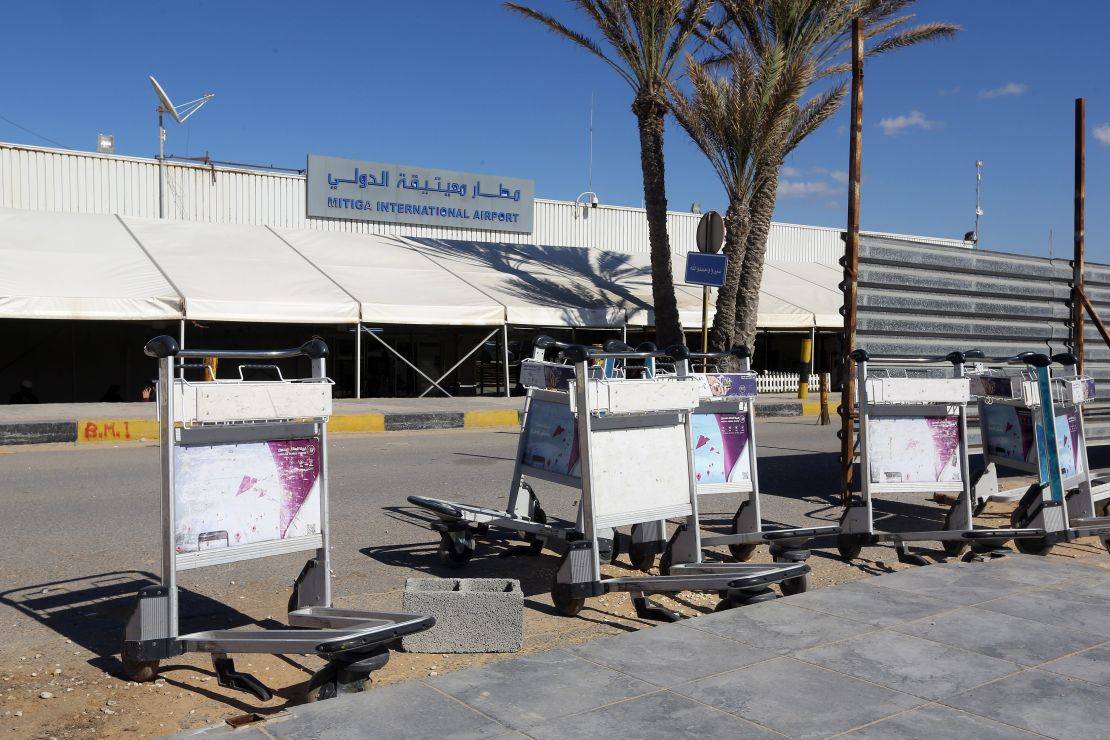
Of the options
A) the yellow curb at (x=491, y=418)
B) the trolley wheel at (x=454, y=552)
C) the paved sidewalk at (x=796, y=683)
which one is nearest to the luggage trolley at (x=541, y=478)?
the trolley wheel at (x=454, y=552)

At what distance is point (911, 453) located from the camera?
7.19m

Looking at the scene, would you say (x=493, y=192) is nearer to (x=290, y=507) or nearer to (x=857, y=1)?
(x=857, y=1)

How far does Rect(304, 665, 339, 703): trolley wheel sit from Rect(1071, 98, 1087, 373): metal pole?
888 centimetres

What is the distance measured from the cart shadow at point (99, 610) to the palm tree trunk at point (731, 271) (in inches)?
→ 599

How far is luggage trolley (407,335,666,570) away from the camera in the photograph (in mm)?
6449

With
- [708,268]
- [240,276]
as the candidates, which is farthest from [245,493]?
[240,276]

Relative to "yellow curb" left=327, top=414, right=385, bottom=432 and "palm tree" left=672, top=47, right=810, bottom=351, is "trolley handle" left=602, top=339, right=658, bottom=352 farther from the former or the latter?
"palm tree" left=672, top=47, right=810, bottom=351

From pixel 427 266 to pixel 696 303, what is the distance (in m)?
6.73

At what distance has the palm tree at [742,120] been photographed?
1792 cm

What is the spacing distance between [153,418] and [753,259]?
1225 cm

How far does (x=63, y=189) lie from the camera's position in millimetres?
23719

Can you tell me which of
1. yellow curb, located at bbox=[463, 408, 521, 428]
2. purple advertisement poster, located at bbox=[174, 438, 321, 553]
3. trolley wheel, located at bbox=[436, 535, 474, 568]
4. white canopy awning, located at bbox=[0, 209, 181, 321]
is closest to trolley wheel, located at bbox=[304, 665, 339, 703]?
purple advertisement poster, located at bbox=[174, 438, 321, 553]

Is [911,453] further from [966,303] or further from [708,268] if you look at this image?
[708,268]

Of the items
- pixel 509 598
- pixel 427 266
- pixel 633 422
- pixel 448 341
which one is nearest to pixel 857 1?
pixel 427 266
